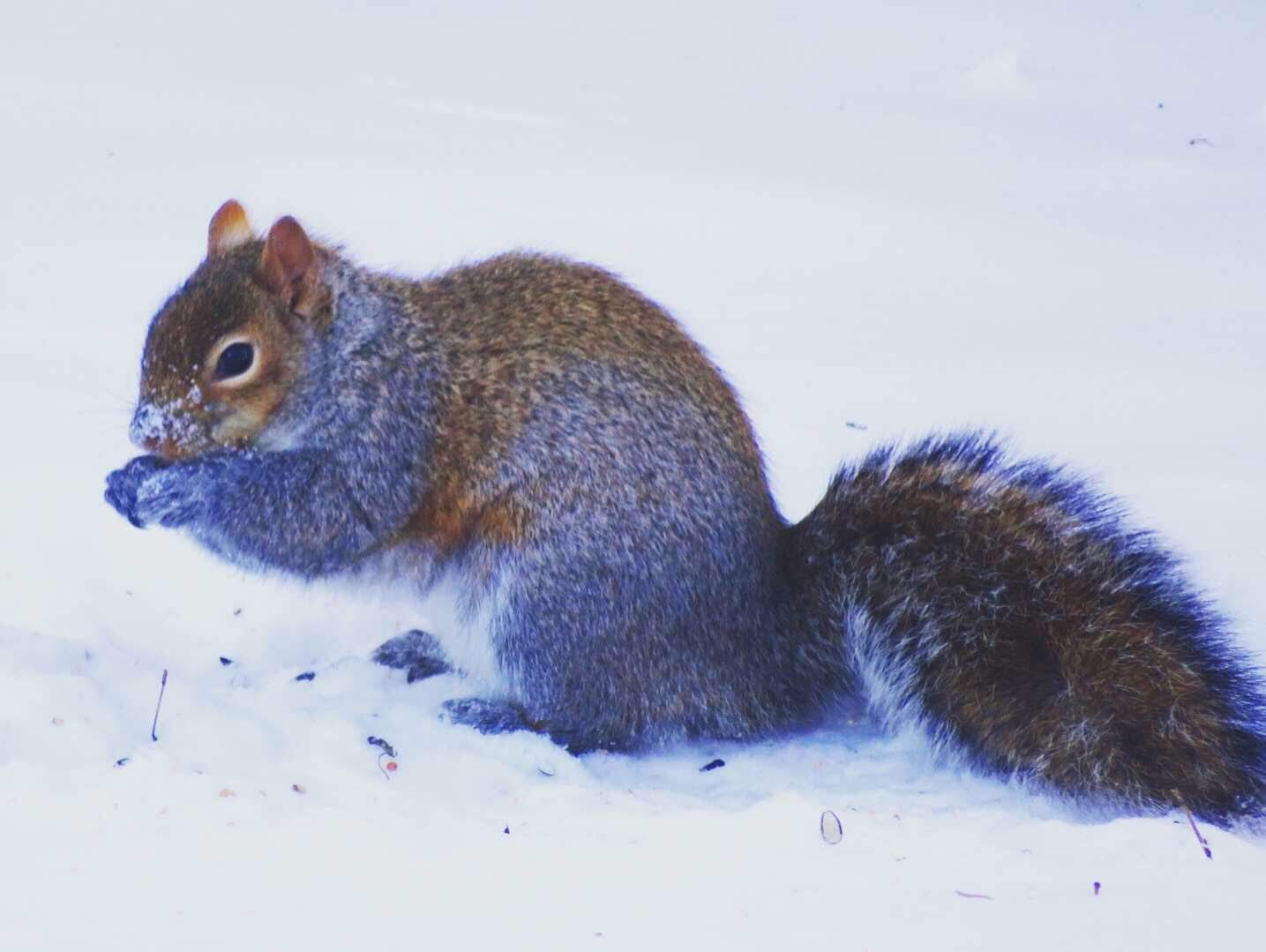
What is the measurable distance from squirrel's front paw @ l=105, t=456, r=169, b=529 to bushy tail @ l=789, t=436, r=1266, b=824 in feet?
3.86

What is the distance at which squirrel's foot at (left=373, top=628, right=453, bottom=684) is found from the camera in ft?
10.3

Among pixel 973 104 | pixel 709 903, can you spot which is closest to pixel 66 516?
pixel 709 903

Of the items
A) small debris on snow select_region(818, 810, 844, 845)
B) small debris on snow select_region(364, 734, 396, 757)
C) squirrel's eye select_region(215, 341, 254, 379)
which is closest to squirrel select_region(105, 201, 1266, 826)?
squirrel's eye select_region(215, 341, 254, 379)

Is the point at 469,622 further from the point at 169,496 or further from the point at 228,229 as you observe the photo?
the point at 228,229

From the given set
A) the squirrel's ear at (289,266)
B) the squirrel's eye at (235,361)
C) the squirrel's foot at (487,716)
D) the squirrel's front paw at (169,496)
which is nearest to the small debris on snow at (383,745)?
the squirrel's foot at (487,716)

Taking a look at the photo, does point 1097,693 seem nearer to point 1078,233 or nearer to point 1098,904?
point 1098,904

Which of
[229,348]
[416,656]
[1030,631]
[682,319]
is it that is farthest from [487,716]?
[682,319]

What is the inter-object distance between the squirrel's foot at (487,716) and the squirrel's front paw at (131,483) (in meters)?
0.66

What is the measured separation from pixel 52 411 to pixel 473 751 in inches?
69.7

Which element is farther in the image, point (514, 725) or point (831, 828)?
point (514, 725)

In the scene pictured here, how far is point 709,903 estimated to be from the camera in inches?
85.8

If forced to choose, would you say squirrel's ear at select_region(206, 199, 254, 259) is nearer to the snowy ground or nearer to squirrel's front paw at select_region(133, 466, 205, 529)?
the snowy ground

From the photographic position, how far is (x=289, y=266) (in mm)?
2947

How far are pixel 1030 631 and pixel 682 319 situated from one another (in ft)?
7.72
